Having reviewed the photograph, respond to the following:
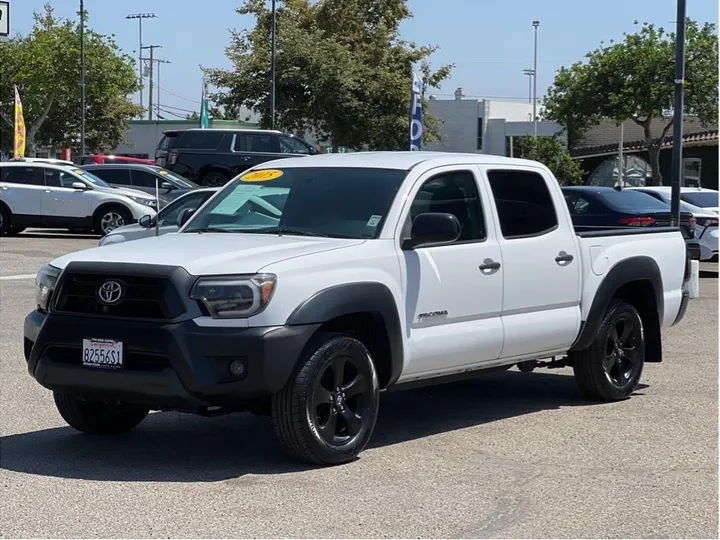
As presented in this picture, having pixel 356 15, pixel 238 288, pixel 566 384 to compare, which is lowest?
pixel 566 384

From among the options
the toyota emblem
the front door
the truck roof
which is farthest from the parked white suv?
Answer: the toyota emblem

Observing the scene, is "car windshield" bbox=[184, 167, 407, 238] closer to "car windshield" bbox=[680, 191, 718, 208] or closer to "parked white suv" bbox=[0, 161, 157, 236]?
"car windshield" bbox=[680, 191, 718, 208]

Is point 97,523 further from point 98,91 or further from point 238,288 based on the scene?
point 98,91

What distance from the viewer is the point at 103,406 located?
7.83m

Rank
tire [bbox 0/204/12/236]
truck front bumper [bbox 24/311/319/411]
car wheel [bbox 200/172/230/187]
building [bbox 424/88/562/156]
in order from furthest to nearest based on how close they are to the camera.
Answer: building [bbox 424/88/562/156]
car wheel [bbox 200/172/230/187]
tire [bbox 0/204/12/236]
truck front bumper [bbox 24/311/319/411]

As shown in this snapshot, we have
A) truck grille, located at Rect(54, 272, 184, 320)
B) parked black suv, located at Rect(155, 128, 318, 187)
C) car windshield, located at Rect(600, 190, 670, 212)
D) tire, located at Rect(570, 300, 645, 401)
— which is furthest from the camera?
parked black suv, located at Rect(155, 128, 318, 187)

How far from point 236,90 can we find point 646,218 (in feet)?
113

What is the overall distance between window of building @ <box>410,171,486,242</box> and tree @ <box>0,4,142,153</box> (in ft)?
177

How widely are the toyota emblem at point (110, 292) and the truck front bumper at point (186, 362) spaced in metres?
0.12

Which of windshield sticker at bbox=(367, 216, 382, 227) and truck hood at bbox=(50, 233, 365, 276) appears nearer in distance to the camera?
truck hood at bbox=(50, 233, 365, 276)

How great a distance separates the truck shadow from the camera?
6.95 metres

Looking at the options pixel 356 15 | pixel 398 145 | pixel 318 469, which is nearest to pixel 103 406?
pixel 318 469

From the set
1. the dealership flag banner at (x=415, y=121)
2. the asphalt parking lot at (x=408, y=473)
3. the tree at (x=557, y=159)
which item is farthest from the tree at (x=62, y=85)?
the asphalt parking lot at (x=408, y=473)

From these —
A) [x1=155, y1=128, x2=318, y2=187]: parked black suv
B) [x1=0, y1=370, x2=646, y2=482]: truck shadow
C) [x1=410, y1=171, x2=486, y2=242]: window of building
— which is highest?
[x1=155, y1=128, x2=318, y2=187]: parked black suv
